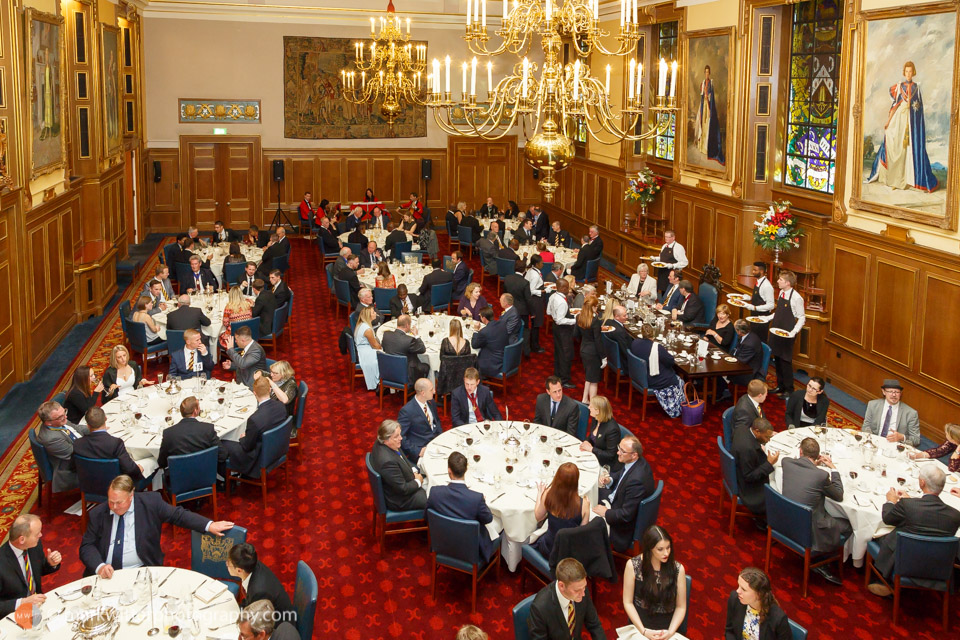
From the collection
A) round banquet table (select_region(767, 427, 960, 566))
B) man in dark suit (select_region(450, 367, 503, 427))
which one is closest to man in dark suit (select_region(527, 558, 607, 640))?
round banquet table (select_region(767, 427, 960, 566))

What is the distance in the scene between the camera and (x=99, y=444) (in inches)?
300

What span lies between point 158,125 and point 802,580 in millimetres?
19883

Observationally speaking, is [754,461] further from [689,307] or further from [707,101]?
[707,101]

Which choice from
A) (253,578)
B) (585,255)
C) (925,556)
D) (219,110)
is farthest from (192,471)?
(219,110)

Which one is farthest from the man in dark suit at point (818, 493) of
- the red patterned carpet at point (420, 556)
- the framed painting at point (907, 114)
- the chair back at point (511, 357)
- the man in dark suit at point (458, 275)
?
the man in dark suit at point (458, 275)

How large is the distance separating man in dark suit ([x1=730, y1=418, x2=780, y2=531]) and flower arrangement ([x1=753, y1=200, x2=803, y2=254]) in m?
5.80

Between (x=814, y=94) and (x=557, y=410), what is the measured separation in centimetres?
760

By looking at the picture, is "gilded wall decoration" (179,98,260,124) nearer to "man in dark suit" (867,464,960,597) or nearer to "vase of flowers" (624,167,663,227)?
"vase of flowers" (624,167,663,227)

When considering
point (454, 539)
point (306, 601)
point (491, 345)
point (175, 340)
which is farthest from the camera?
point (491, 345)

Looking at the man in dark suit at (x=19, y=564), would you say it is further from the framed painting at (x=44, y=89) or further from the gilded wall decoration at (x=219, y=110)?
the gilded wall decoration at (x=219, y=110)

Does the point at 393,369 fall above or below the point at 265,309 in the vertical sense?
below

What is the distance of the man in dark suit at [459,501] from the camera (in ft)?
22.6

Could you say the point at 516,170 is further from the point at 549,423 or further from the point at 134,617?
the point at 134,617

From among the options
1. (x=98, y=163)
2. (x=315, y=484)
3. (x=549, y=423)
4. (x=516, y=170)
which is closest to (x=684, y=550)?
(x=549, y=423)
